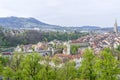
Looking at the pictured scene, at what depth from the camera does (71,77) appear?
39.0 meters

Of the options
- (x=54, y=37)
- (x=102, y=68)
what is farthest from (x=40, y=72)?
(x=54, y=37)

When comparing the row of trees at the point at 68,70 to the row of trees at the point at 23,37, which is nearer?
the row of trees at the point at 68,70

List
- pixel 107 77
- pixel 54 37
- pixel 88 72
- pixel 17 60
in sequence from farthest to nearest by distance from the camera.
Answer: pixel 54 37 < pixel 17 60 < pixel 88 72 < pixel 107 77

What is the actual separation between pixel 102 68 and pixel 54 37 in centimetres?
12546

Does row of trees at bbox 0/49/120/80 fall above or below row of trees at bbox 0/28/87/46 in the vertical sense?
above

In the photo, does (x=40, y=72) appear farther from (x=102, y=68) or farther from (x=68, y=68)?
(x=102, y=68)

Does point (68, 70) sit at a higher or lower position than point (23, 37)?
higher

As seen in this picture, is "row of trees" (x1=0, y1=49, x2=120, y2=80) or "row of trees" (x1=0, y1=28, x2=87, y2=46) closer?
"row of trees" (x1=0, y1=49, x2=120, y2=80)

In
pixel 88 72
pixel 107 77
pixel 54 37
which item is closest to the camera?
pixel 107 77

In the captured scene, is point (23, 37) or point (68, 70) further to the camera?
point (23, 37)

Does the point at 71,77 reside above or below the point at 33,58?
below

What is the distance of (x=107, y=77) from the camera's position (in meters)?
35.9

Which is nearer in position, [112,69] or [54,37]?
[112,69]

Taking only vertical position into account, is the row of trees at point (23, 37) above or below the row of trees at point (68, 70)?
below
